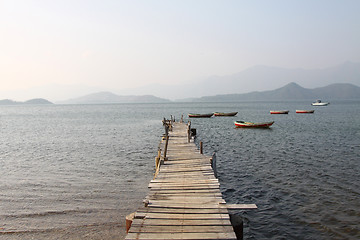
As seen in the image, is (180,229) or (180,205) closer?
(180,229)

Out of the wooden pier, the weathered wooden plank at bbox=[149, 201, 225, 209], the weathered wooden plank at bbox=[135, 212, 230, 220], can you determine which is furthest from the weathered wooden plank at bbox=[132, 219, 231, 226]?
the weathered wooden plank at bbox=[149, 201, 225, 209]

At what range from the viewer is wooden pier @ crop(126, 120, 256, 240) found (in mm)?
7430

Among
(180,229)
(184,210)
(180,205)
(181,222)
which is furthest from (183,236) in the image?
(180,205)

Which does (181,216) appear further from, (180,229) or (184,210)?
(180,229)

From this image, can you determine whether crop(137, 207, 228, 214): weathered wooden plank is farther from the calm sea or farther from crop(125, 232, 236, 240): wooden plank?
the calm sea

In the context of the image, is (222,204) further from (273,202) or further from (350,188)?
(350,188)

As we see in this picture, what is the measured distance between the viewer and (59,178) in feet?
59.9

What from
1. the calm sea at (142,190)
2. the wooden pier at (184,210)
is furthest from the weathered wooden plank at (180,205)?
the calm sea at (142,190)

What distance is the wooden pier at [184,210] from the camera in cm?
743

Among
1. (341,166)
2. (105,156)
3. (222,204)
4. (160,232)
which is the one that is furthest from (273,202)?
(105,156)

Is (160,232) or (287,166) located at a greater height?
(160,232)

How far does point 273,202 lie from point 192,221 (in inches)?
285

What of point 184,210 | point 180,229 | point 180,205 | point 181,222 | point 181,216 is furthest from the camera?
point 180,205

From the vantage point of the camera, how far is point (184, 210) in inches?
351
